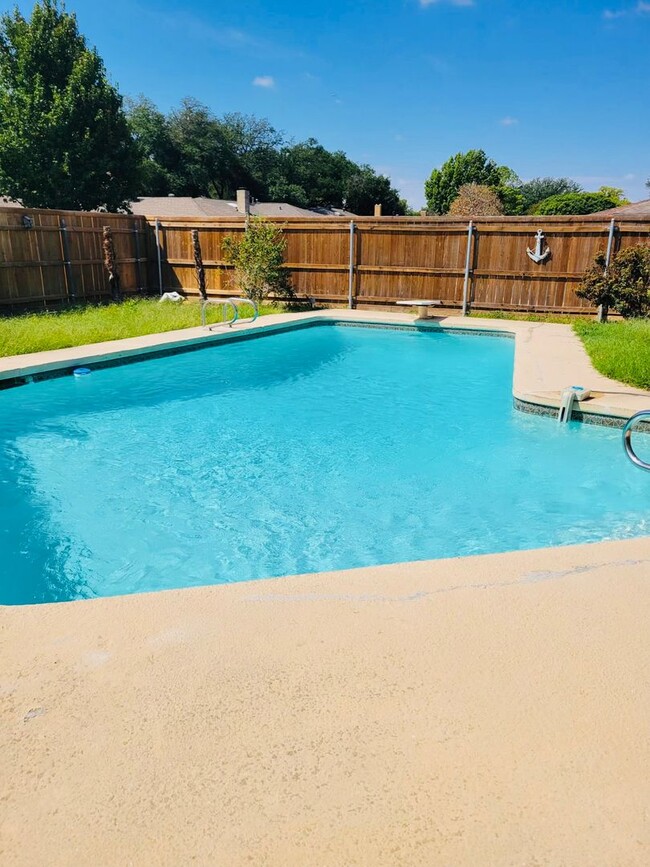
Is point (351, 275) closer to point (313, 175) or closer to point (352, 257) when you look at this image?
point (352, 257)

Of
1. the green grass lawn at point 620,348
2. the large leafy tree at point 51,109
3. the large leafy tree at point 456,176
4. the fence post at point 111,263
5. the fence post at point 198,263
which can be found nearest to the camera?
the green grass lawn at point 620,348

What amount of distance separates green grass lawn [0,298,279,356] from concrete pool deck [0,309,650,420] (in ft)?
1.32

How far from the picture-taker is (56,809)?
63.5 inches

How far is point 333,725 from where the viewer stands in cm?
193

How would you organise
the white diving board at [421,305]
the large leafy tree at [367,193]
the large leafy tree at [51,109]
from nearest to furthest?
the white diving board at [421,305] → the large leafy tree at [51,109] → the large leafy tree at [367,193]

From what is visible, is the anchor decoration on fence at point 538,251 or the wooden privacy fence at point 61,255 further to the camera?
the anchor decoration on fence at point 538,251

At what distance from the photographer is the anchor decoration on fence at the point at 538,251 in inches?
508

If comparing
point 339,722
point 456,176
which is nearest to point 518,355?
point 339,722

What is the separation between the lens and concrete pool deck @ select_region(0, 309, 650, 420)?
683 cm

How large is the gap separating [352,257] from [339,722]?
1372 centimetres

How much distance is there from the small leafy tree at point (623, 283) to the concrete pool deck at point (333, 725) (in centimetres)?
1031

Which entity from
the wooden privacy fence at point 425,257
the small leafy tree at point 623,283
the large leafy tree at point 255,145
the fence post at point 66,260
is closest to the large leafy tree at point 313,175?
the large leafy tree at point 255,145

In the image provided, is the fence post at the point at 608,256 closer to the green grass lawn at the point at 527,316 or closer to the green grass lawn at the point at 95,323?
the green grass lawn at the point at 527,316

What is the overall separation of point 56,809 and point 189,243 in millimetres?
15649
